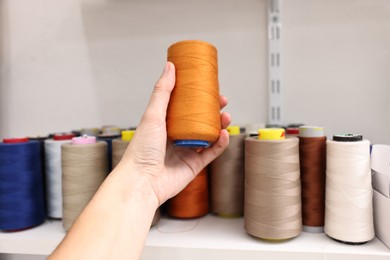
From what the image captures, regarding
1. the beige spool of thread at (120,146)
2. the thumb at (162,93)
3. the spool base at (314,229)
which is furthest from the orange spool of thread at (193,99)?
the spool base at (314,229)

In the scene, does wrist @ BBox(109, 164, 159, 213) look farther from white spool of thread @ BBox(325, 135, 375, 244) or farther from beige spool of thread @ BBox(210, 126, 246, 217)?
white spool of thread @ BBox(325, 135, 375, 244)

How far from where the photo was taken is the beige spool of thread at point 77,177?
596 millimetres

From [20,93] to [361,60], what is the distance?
1129 mm

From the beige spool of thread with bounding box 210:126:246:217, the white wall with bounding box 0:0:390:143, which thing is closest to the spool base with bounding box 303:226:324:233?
the beige spool of thread with bounding box 210:126:246:217

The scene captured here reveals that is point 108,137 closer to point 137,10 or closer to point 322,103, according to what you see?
point 137,10

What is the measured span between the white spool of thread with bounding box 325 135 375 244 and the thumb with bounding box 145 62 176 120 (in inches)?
12.1

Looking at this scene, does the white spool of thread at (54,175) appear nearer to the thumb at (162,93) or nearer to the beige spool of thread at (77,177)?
the beige spool of thread at (77,177)

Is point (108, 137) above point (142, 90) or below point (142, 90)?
below

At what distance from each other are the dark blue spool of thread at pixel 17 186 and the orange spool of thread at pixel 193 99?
0.36 metres

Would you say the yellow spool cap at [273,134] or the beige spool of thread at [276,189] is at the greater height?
the yellow spool cap at [273,134]

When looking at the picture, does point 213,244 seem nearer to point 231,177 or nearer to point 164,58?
point 231,177

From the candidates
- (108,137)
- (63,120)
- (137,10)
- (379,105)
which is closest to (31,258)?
(63,120)

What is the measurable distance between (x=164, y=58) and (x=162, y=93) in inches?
18.5

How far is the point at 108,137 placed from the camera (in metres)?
0.72
